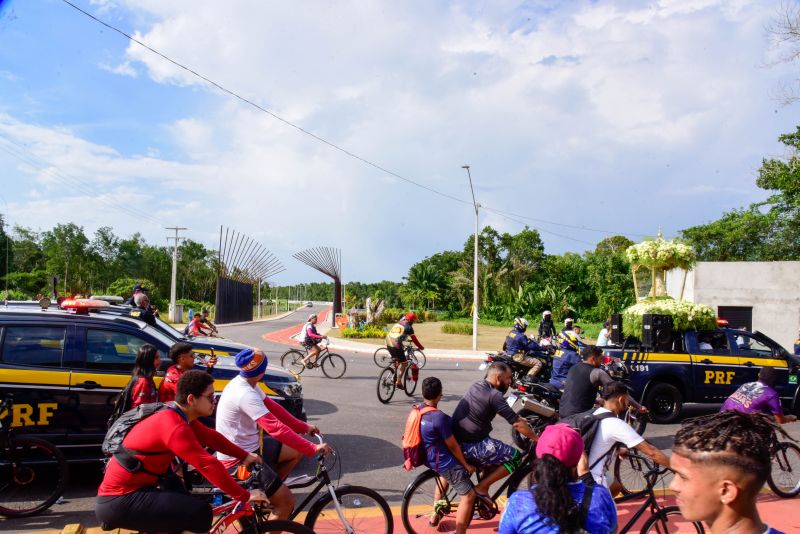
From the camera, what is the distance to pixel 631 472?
6289mm

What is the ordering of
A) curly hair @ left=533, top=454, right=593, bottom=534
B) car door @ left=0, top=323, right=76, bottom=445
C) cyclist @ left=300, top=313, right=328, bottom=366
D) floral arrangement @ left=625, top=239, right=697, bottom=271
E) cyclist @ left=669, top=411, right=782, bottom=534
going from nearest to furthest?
cyclist @ left=669, top=411, right=782, bottom=534 < curly hair @ left=533, top=454, right=593, bottom=534 < car door @ left=0, top=323, right=76, bottom=445 < floral arrangement @ left=625, top=239, right=697, bottom=271 < cyclist @ left=300, top=313, right=328, bottom=366

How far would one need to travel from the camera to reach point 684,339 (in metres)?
10.8

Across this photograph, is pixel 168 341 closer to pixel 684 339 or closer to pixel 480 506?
pixel 480 506

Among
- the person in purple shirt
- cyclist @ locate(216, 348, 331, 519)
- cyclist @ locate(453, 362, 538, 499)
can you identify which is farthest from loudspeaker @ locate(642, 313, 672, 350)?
cyclist @ locate(216, 348, 331, 519)

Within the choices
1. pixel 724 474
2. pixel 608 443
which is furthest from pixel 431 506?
pixel 724 474

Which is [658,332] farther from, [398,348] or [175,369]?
[175,369]

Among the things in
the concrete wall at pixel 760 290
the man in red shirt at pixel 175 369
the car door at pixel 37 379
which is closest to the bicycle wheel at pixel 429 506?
the man in red shirt at pixel 175 369

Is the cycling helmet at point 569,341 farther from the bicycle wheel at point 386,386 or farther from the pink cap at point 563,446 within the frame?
the pink cap at point 563,446

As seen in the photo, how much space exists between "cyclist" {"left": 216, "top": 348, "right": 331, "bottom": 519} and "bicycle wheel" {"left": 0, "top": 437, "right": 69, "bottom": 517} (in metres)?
2.30

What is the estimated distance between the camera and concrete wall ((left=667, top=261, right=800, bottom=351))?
24.4m

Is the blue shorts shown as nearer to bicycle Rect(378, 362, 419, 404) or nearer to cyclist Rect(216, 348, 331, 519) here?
cyclist Rect(216, 348, 331, 519)

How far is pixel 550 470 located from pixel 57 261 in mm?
67345

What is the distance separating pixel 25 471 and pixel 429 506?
412cm

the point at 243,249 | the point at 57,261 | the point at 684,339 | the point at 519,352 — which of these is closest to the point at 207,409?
the point at 519,352
